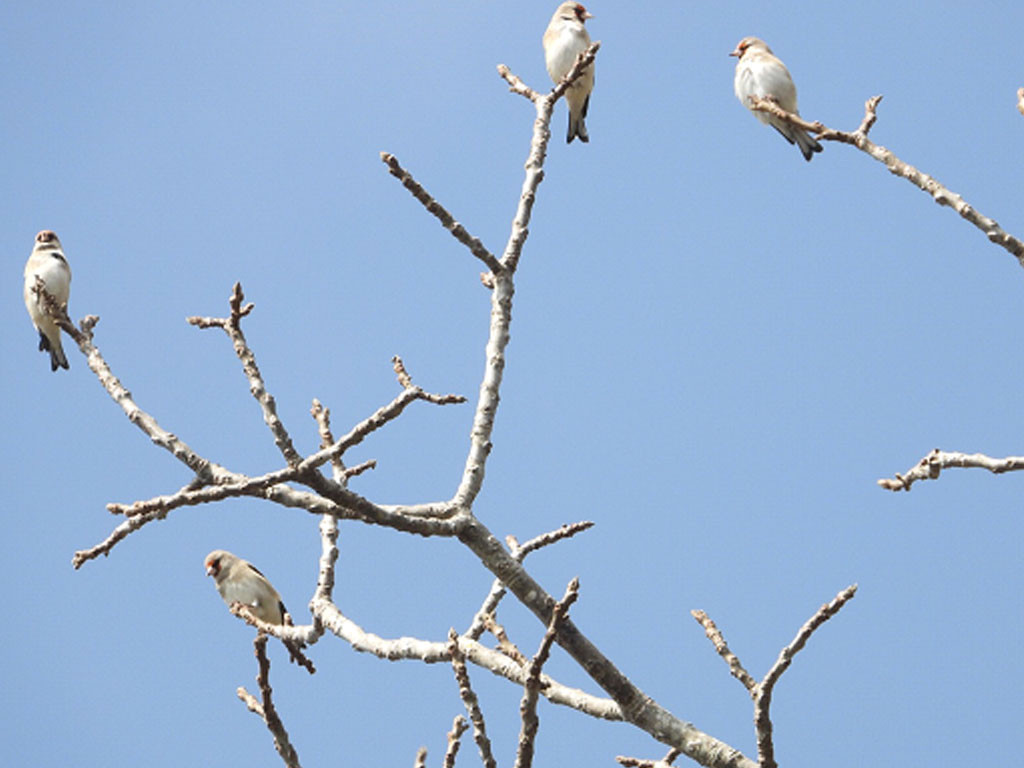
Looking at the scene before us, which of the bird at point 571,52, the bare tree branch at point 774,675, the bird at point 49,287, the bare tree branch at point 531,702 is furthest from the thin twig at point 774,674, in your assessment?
the bird at point 571,52

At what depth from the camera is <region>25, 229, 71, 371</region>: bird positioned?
Result: 371 inches

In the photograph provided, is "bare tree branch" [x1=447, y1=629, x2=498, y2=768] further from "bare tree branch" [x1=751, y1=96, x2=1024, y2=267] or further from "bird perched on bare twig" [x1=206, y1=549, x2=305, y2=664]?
"bird perched on bare twig" [x1=206, y1=549, x2=305, y2=664]

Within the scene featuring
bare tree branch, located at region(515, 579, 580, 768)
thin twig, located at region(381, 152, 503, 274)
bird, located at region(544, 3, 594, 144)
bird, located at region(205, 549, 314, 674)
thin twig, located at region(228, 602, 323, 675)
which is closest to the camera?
bare tree branch, located at region(515, 579, 580, 768)

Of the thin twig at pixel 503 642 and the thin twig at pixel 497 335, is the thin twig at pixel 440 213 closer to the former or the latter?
the thin twig at pixel 497 335

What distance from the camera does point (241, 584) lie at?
920cm

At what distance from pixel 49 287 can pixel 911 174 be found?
717 centimetres

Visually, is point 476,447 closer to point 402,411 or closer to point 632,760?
point 402,411

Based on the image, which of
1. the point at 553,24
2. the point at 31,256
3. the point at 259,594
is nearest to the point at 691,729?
the point at 259,594

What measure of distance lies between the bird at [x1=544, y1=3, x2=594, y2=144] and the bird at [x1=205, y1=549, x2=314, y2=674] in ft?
17.4

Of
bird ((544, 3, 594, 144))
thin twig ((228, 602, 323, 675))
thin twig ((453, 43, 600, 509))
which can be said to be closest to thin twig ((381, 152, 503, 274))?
thin twig ((453, 43, 600, 509))

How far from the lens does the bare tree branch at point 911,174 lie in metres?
4.11

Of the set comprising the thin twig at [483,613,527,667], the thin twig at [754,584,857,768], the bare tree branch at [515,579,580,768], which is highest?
the thin twig at [483,613,527,667]

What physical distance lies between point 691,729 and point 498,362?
4.77 feet

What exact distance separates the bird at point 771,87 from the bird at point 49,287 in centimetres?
569
